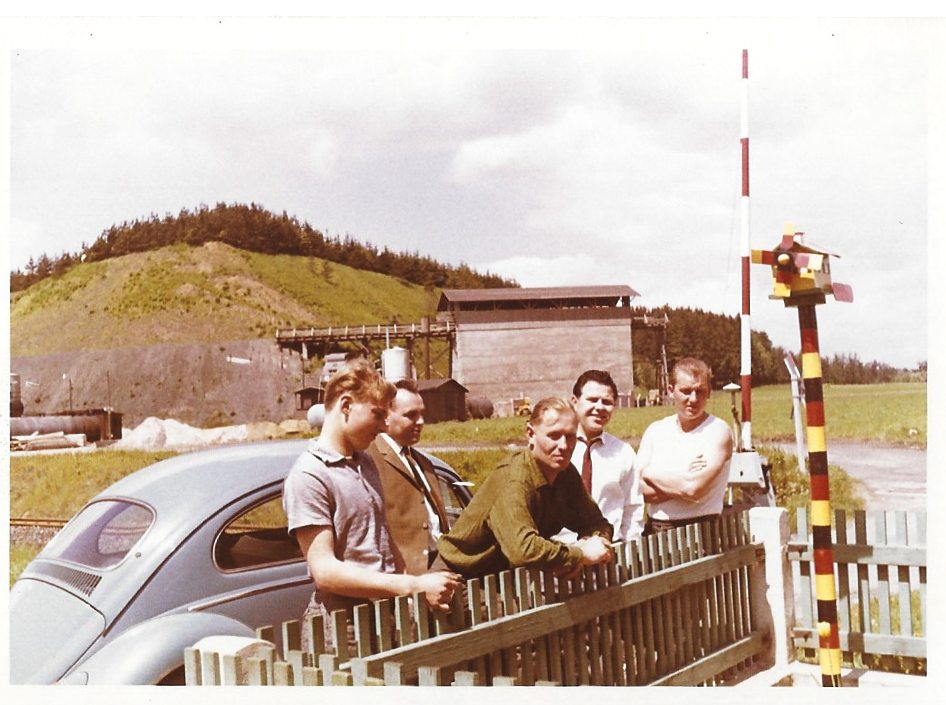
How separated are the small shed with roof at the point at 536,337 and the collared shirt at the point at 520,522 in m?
1.89

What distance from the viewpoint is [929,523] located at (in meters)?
5.17

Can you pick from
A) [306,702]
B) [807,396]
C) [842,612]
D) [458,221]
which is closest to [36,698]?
[306,702]

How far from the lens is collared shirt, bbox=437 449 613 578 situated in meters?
3.37

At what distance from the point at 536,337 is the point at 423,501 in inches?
74.3

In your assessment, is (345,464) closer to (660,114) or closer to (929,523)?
(660,114)

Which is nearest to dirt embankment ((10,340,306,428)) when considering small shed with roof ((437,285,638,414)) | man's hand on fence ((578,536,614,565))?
small shed with roof ((437,285,638,414))

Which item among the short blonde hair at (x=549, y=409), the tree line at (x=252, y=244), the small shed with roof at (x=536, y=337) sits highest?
the tree line at (x=252, y=244)

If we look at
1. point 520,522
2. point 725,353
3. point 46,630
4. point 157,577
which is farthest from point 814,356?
point 46,630

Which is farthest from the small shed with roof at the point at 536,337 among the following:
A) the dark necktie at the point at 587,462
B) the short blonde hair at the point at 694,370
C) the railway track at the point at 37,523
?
the railway track at the point at 37,523

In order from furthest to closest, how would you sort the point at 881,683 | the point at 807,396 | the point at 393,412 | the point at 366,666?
the point at 881,683 < the point at 807,396 < the point at 393,412 < the point at 366,666

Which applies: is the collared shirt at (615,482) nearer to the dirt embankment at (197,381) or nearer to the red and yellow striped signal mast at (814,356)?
the red and yellow striped signal mast at (814,356)

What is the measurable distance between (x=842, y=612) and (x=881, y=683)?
1.33 ft

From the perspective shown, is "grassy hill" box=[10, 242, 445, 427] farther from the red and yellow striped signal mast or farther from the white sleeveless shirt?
the red and yellow striped signal mast

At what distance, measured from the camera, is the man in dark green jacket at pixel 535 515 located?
3383mm
